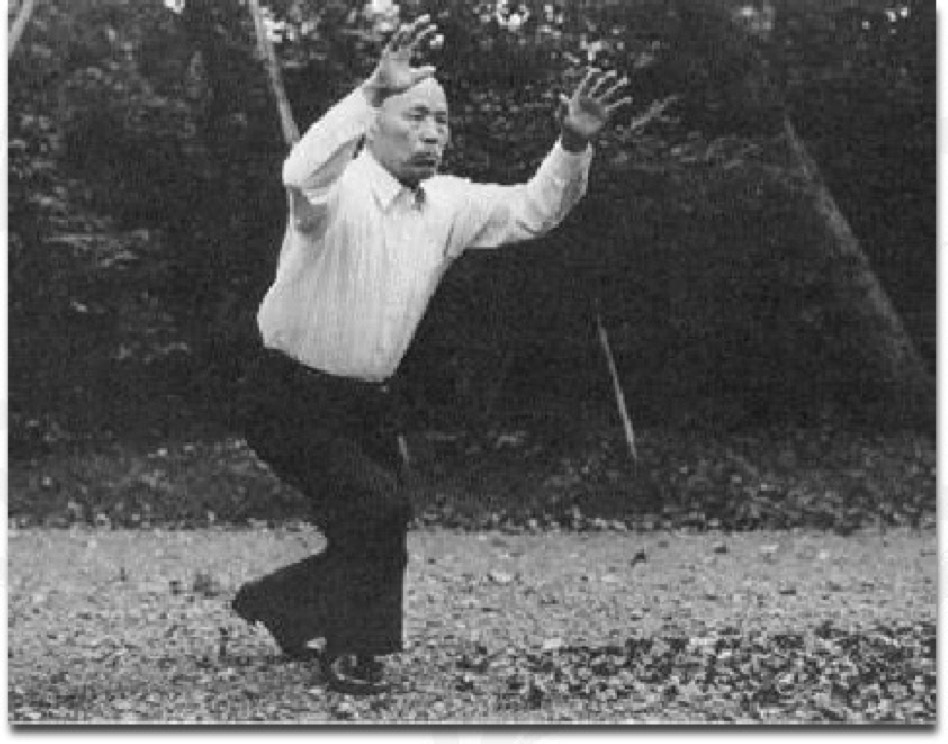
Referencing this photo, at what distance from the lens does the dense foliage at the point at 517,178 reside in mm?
4961

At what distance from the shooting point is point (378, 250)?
465cm

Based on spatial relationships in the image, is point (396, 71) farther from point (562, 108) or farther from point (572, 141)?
point (562, 108)

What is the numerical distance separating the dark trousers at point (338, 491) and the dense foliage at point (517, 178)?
212mm

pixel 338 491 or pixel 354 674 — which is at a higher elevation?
pixel 338 491

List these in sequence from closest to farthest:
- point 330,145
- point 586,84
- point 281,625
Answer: point 330,145
point 586,84
point 281,625

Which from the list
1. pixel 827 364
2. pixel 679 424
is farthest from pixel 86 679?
pixel 827 364

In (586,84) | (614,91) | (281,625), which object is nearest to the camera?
(586,84)

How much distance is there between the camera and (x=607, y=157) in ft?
16.5

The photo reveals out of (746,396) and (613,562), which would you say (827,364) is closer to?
(746,396)

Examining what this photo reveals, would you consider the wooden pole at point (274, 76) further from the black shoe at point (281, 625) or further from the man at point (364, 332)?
the black shoe at point (281, 625)

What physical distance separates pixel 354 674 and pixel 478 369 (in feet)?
2.92

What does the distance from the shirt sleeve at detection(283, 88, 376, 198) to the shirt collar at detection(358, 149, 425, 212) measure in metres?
0.24

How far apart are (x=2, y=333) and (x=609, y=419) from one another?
167cm

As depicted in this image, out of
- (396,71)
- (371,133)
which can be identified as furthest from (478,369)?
(396,71)
